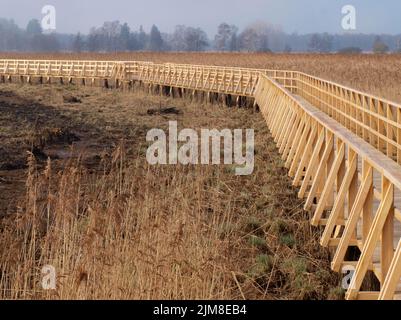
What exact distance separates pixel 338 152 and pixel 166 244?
224 centimetres

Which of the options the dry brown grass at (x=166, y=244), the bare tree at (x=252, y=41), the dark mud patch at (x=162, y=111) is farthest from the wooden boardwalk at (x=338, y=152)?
the bare tree at (x=252, y=41)

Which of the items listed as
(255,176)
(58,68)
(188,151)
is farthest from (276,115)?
(58,68)

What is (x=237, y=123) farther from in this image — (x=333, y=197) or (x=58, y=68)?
(x=58, y=68)

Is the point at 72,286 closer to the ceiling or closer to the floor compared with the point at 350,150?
closer to the floor

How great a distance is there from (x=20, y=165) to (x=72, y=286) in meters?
9.09

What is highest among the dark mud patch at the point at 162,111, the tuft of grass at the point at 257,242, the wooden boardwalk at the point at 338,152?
the wooden boardwalk at the point at 338,152

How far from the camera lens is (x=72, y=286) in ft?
19.0

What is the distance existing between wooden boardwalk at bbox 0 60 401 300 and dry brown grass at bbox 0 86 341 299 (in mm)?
436

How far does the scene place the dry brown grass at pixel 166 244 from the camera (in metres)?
6.03

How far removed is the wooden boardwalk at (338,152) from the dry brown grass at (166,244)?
0.44 m

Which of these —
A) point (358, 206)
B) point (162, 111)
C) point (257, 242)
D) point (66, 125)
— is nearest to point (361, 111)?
point (66, 125)

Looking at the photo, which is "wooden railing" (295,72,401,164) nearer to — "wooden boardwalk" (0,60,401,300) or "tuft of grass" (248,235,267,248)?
"wooden boardwalk" (0,60,401,300)

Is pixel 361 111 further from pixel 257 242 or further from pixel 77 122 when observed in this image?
pixel 257 242

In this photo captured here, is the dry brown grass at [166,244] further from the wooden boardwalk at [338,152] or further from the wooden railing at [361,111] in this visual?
the wooden railing at [361,111]
